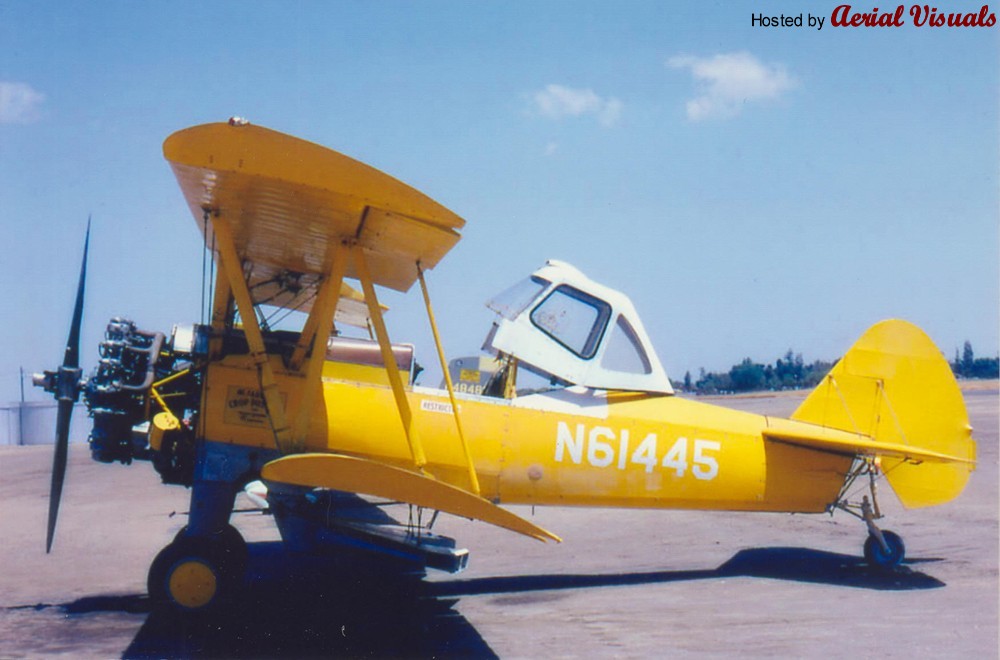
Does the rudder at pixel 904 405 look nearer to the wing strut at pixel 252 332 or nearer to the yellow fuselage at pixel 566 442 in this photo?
the yellow fuselage at pixel 566 442

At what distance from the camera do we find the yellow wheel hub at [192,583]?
241 inches

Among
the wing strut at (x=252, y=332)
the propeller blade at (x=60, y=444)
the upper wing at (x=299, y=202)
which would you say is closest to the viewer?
the upper wing at (x=299, y=202)

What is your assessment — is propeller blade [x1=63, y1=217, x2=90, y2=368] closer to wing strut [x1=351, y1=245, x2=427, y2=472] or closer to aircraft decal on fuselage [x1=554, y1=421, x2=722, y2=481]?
wing strut [x1=351, y1=245, x2=427, y2=472]

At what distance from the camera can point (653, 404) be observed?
8.02m

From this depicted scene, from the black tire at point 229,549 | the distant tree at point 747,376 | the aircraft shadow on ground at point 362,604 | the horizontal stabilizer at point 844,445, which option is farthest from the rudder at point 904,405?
the distant tree at point 747,376

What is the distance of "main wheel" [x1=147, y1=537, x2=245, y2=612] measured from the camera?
20.1 ft

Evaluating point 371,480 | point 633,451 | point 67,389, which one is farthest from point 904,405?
point 67,389

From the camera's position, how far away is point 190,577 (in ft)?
20.1

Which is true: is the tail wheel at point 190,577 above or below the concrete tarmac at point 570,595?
above

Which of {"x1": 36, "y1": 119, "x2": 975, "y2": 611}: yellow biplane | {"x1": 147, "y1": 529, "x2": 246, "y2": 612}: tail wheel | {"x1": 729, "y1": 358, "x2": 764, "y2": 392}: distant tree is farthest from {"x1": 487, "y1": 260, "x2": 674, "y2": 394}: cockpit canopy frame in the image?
{"x1": 729, "y1": 358, "x2": 764, "y2": 392}: distant tree

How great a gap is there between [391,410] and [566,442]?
1.60 m

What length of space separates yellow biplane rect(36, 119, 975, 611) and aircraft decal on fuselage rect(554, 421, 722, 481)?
0.06ft

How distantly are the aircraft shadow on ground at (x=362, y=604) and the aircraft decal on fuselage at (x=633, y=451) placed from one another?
117 cm

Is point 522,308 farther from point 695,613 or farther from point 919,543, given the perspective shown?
point 919,543
